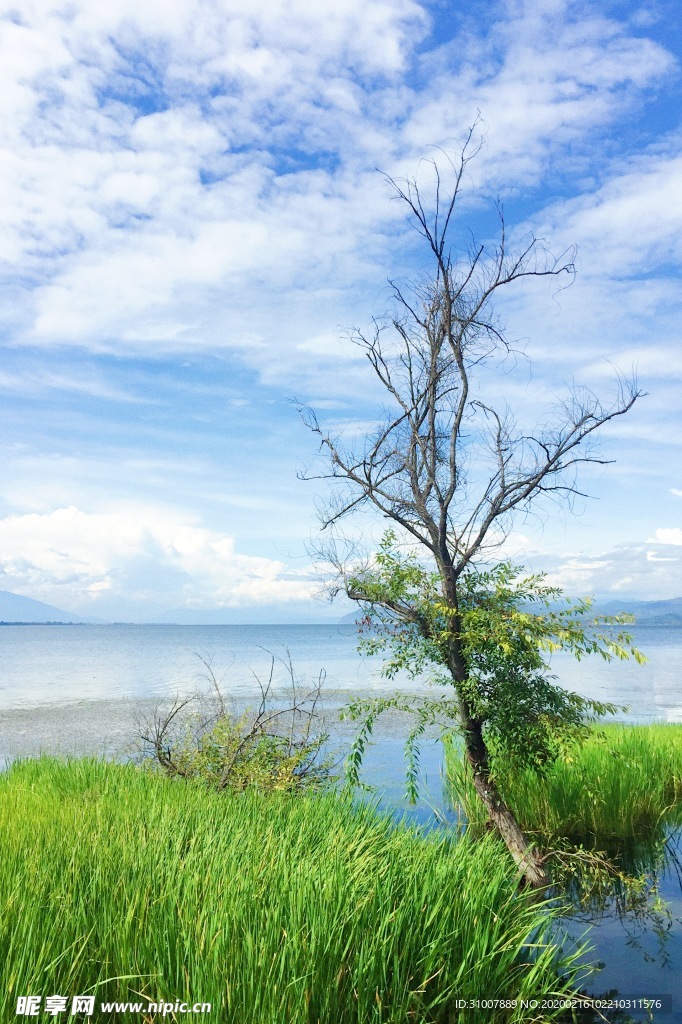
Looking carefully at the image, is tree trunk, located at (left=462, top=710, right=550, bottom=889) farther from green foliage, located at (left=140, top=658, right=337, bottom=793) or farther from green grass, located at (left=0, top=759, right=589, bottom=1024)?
green foliage, located at (left=140, top=658, right=337, bottom=793)

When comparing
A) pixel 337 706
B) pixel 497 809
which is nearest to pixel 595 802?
pixel 497 809

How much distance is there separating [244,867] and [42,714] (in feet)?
72.4

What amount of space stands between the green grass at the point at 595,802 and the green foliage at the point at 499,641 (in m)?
1.32

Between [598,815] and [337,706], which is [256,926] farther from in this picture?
[337,706]

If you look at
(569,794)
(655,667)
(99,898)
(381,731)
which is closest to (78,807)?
(99,898)

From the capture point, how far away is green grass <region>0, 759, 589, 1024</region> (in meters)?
3.94

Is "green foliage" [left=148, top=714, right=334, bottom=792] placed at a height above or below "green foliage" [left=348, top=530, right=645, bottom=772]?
below

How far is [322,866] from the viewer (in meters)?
5.10

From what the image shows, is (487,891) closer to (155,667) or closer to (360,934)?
(360,934)

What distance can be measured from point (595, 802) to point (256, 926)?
23.3 ft

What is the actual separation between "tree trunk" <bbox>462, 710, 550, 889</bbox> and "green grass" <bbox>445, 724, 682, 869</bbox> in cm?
96

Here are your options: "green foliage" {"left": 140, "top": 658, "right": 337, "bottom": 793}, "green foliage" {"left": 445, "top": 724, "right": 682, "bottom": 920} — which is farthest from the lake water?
"green foliage" {"left": 140, "top": 658, "right": 337, "bottom": 793}

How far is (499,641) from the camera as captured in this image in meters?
8.09

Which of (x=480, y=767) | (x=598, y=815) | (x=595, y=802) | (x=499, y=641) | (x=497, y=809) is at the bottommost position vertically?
(x=598, y=815)
